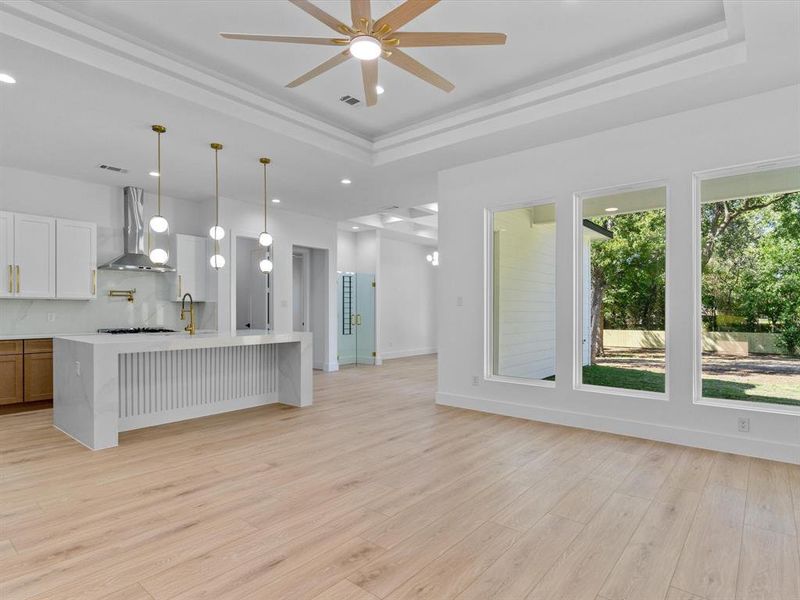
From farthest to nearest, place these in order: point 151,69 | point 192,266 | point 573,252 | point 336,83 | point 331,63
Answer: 1. point 192,266
2. point 573,252
3. point 336,83
4. point 151,69
5. point 331,63

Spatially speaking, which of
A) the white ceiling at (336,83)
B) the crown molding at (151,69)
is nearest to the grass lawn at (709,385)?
the white ceiling at (336,83)

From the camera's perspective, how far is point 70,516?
105 inches

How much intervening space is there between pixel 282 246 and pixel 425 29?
526 cm

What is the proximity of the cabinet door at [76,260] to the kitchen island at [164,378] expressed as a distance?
1.42m

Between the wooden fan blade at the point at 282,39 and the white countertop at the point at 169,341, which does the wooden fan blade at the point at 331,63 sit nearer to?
the wooden fan blade at the point at 282,39

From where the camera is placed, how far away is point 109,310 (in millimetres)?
6461

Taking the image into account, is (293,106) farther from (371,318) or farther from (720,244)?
(371,318)

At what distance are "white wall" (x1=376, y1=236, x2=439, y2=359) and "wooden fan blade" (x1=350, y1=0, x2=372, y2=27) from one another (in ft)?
25.0

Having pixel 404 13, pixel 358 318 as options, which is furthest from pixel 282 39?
pixel 358 318

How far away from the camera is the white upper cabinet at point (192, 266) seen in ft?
22.4

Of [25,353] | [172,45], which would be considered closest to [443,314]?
[172,45]

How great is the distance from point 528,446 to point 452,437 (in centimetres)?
69

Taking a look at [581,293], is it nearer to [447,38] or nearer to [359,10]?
[447,38]

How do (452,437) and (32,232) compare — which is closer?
(452,437)
